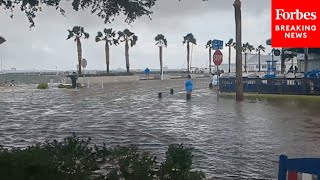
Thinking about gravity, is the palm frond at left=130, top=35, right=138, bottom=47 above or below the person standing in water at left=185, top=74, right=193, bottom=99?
above

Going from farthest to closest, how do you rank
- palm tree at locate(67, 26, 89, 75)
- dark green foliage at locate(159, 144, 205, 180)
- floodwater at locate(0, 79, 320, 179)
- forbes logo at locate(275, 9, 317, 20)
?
palm tree at locate(67, 26, 89, 75)
forbes logo at locate(275, 9, 317, 20)
floodwater at locate(0, 79, 320, 179)
dark green foliage at locate(159, 144, 205, 180)

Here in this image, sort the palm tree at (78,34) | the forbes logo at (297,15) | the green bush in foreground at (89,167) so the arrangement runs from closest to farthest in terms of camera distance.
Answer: the green bush in foreground at (89,167) → the forbes logo at (297,15) → the palm tree at (78,34)

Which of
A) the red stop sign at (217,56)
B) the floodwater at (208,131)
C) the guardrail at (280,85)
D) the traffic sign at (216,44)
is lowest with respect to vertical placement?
the floodwater at (208,131)

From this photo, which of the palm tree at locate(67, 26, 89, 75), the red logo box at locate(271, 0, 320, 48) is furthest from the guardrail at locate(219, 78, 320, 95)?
the palm tree at locate(67, 26, 89, 75)

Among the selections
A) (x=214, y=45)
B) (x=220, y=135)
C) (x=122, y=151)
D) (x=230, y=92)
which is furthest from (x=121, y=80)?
(x=122, y=151)

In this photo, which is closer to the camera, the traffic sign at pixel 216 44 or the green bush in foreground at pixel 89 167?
the green bush in foreground at pixel 89 167

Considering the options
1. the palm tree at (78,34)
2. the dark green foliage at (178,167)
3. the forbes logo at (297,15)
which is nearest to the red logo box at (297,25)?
the forbes logo at (297,15)

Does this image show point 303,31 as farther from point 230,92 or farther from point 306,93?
point 230,92

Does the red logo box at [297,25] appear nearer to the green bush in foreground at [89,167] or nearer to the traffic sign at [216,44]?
the traffic sign at [216,44]

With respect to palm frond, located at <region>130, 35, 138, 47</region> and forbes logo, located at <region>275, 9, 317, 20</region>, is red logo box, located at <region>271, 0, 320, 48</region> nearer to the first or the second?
forbes logo, located at <region>275, 9, 317, 20</region>

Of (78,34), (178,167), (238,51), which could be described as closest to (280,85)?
(238,51)

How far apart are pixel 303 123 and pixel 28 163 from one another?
1219cm

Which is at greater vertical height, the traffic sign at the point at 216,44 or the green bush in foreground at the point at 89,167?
the traffic sign at the point at 216,44

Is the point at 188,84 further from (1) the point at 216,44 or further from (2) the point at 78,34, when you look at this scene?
(2) the point at 78,34
